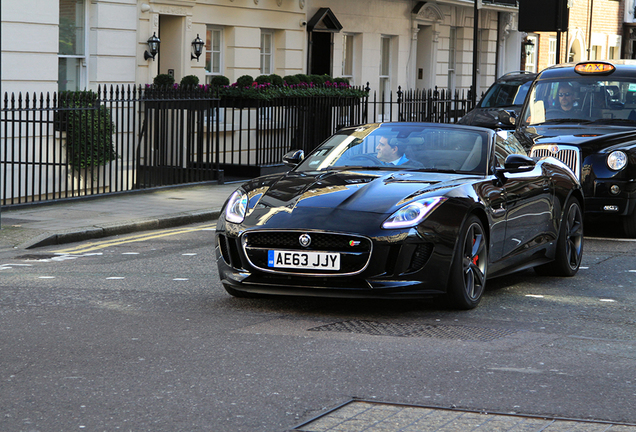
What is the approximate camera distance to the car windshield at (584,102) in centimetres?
1245

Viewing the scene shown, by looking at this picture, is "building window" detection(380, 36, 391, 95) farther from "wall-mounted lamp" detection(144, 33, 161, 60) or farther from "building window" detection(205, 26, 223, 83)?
"wall-mounted lamp" detection(144, 33, 161, 60)

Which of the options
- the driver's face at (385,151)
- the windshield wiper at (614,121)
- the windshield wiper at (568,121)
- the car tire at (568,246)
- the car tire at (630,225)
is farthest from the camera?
the windshield wiper at (568,121)

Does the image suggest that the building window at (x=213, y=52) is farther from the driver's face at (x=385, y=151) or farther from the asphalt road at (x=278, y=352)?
the driver's face at (x=385, y=151)

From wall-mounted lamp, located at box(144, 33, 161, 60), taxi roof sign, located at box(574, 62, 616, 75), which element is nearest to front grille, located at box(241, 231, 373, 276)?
taxi roof sign, located at box(574, 62, 616, 75)

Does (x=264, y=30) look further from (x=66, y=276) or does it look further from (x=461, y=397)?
(x=461, y=397)

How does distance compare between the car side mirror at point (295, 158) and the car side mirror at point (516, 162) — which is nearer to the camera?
the car side mirror at point (516, 162)

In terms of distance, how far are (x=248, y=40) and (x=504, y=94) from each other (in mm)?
5419

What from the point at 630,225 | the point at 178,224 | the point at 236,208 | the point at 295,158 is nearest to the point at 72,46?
the point at 178,224

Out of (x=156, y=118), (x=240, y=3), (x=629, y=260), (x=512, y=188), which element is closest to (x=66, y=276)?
(x=512, y=188)

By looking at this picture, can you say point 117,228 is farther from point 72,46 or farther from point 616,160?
point 72,46

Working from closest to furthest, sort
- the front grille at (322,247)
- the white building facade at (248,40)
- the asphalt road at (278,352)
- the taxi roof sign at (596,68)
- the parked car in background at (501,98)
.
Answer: the asphalt road at (278,352), the front grille at (322,247), the taxi roof sign at (596,68), the white building facade at (248,40), the parked car in background at (501,98)

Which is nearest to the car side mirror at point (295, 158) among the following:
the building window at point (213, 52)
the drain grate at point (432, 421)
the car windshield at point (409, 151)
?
the car windshield at point (409, 151)

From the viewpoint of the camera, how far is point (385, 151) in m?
8.06

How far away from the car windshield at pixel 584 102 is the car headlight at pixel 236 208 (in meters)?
6.24
